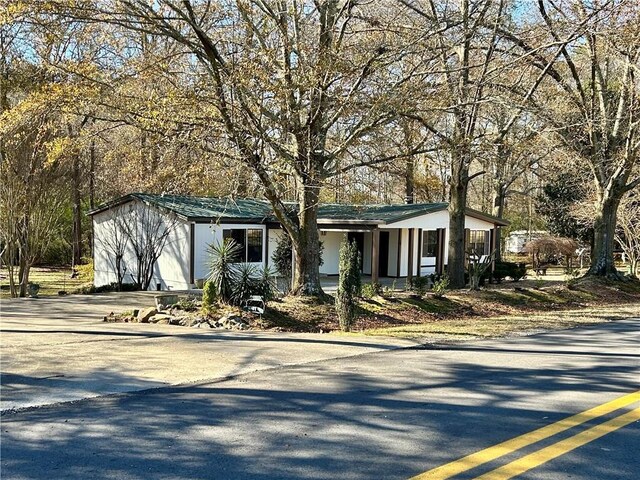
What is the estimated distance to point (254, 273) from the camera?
47.2ft

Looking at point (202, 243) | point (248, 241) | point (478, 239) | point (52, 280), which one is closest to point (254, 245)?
point (248, 241)

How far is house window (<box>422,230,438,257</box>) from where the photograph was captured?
29281mm

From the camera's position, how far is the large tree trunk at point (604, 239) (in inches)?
853

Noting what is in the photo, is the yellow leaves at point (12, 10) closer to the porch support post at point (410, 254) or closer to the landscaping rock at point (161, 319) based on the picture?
the landscaping rock at point (161, 319)

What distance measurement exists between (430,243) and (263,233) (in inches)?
337

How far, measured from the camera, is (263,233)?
2592 cm

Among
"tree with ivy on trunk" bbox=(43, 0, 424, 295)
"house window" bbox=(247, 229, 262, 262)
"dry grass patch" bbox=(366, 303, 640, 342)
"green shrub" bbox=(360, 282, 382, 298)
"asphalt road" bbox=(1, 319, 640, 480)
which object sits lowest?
"asphalt road" bbox=(1, 319, 640, 480)

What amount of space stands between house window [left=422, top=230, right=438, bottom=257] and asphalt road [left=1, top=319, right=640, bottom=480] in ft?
70.3

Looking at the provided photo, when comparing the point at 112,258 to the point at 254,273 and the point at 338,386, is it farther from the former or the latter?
the point at 338,386

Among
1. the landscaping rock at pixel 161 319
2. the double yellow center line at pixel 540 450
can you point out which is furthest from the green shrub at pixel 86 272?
the double yellow center line at pixel 540 450

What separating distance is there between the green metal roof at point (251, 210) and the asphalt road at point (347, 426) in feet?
53.5

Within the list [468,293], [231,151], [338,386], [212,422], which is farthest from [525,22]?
[212,422]

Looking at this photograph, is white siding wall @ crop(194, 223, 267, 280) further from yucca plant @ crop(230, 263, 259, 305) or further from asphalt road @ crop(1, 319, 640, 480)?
asphalt road @ crop(1, 319, 640, 480)

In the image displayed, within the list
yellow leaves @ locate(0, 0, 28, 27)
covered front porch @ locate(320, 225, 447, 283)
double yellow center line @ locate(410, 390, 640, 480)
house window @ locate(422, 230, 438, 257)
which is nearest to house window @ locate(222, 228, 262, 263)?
covered front porch @ locate(320, 225, 447, 283)
